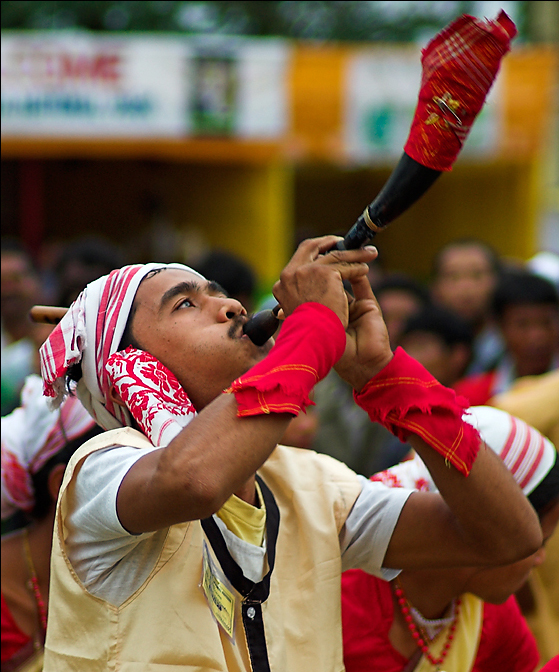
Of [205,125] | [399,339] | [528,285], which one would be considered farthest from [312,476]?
[205,125]

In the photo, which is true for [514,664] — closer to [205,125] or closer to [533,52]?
[205,125]

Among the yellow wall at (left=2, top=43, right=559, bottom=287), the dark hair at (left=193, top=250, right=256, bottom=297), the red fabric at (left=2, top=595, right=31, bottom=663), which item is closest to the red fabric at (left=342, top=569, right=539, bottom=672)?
the red fabric at (left=2, top=595, right=31, bottom=663)

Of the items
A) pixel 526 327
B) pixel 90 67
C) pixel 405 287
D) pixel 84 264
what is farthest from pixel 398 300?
pixel 90 67

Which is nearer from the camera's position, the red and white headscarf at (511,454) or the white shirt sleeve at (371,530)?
the white shirt sleeve at (371,530)

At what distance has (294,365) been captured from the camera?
1.54m

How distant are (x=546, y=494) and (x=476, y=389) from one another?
95.0 inches

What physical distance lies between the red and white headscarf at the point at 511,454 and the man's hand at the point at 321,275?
74cm

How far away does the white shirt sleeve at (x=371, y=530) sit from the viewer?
2.02m

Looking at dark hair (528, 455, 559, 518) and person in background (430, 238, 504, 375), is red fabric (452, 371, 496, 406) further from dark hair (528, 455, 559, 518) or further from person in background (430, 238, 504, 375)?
dark hair (528, 455, 559, 518)

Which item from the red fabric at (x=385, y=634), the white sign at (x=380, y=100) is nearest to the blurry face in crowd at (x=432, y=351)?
the red fabric at (x=385, y=634)

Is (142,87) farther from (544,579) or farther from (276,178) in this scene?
(544,579)

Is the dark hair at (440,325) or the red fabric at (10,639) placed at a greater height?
the dark hair at (440,325)

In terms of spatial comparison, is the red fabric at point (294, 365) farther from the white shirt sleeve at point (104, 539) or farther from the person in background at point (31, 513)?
the person in background at point (31, 513)

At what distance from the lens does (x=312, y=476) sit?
207 cm
